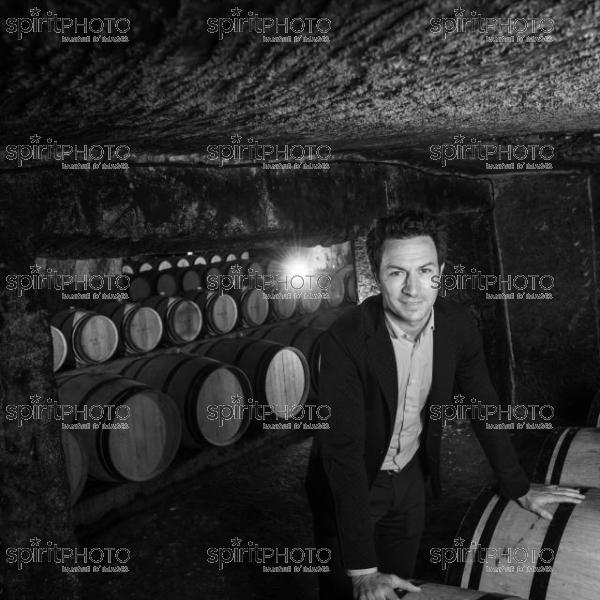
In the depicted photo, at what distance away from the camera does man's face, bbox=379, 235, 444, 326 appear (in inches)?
76.3

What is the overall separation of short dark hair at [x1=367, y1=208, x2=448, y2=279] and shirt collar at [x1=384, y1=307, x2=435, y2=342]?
7.1 inches

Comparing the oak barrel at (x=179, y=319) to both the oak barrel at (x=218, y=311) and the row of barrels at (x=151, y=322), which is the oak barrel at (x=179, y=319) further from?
the oak barrel at (x=218, y=311)

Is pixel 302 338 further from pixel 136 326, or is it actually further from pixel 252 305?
pixel 136 326

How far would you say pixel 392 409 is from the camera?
2.01m

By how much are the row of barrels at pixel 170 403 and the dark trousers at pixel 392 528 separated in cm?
233

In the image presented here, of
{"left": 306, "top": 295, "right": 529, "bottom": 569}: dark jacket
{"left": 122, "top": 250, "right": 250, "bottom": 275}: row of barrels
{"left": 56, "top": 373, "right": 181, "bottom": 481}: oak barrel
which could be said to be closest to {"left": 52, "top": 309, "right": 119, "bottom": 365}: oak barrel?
{"left": 56, "top": 373, "right": 181, "bottom": 481}: oak barrel

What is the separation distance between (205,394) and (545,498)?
3.18 meters

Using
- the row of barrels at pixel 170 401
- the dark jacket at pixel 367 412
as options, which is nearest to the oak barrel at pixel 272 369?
the row of barrels at pixel 170 401

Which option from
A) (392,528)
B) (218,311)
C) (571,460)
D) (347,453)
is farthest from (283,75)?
(218,311)

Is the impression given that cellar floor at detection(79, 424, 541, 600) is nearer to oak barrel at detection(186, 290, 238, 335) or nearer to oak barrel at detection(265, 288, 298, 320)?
oak barrel at detection(186, 290, 238, 335)

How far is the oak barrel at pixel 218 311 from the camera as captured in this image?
21.8 feet

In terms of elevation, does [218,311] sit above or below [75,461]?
above

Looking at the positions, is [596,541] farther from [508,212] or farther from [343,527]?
[508,212]

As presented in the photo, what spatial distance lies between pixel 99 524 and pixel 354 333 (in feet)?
10.9
